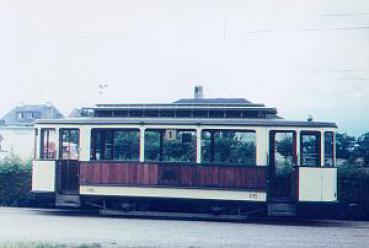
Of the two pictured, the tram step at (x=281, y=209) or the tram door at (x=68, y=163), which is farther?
the tram door at (x=68, y=163)

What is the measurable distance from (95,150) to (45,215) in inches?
105

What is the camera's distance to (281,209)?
14.8 metres

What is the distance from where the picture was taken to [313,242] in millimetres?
11547

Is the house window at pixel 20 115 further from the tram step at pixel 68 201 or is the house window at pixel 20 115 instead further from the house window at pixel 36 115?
the tram step at pixel 68 201

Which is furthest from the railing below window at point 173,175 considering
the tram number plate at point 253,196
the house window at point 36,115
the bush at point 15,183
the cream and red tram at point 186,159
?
the house window at point 36,115

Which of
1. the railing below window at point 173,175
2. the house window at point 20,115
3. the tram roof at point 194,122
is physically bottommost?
the railing below window at point 173,175

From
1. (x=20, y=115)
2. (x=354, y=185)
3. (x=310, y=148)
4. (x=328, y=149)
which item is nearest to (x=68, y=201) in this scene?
(x=310, y=148)

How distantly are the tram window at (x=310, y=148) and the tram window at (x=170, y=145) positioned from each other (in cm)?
341

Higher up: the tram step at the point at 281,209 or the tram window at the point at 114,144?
the tram window at the point at 114,144

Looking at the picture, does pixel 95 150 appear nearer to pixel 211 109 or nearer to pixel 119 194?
pixel 119 194

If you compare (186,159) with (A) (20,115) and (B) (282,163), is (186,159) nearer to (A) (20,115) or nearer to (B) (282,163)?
(B) (282,163)

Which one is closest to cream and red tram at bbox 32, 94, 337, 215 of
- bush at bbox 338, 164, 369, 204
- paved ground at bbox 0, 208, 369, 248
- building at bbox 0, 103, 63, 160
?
paved ground at bbox 0, 208, 369, 248

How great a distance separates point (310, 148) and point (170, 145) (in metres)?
4.44

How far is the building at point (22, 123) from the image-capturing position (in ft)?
122
